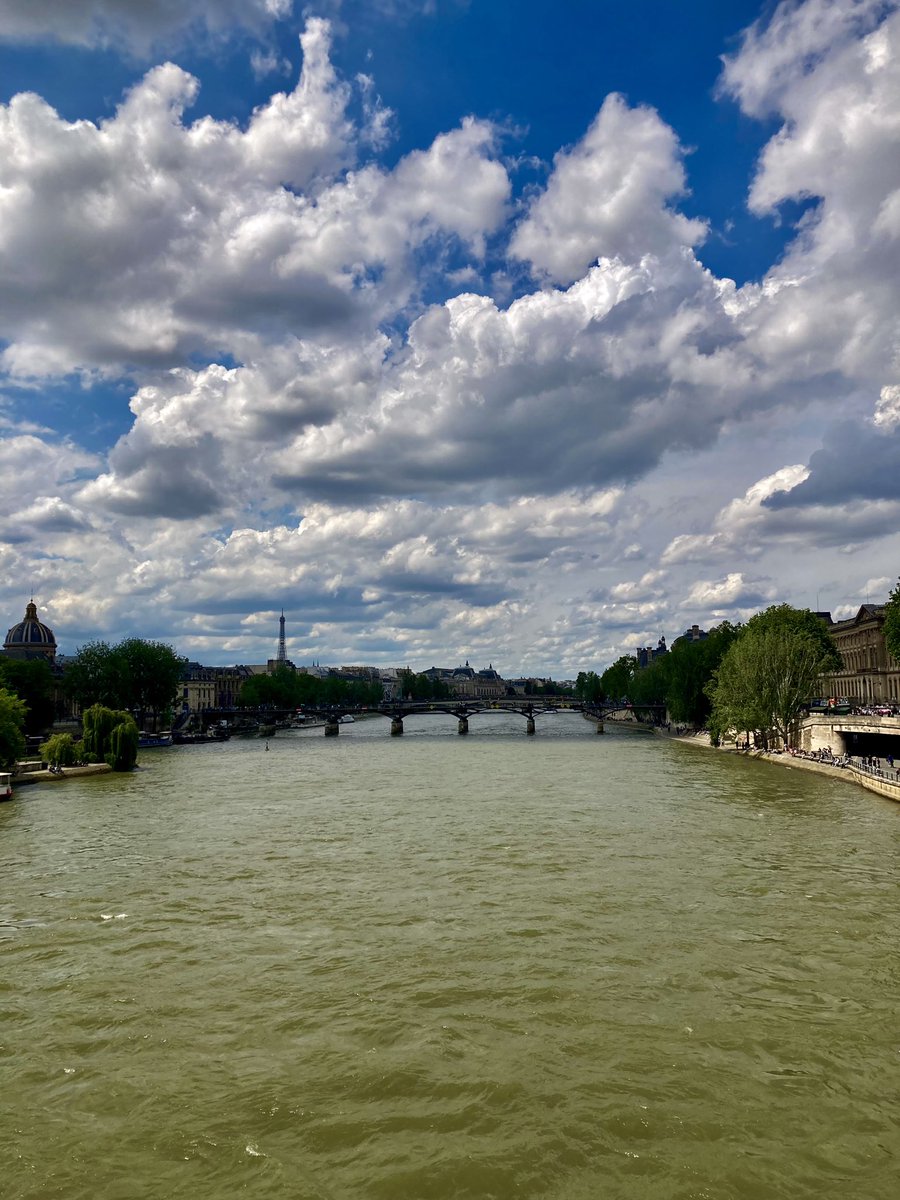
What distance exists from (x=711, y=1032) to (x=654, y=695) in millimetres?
151583

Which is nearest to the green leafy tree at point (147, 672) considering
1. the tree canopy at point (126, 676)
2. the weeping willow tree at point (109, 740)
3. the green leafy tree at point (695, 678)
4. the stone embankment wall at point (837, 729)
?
the tree canopy at point (126, 676)

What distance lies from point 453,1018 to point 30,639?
600 feet

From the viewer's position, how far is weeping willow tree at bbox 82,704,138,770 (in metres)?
77.1

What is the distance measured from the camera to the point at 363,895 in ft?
88.5

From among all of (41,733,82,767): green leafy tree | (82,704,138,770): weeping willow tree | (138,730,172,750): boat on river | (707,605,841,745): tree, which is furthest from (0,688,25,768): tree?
(707,605,841,745): tree

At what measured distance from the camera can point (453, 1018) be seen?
16.8m

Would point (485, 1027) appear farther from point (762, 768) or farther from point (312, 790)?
point (762, 768)

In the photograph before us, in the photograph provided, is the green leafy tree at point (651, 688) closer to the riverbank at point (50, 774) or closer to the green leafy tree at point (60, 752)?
the riverbank at point (50, 774)

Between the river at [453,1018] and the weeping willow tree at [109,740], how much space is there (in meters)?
41.2

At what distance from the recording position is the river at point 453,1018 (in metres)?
11.8

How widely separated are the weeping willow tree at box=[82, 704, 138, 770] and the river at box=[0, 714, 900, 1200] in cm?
4119

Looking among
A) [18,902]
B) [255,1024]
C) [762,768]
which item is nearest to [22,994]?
[255,1024]

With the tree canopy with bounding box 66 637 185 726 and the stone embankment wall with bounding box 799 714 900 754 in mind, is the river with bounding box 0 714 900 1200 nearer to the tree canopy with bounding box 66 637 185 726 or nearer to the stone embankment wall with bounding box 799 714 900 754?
the stone embankment wall with bounding box 799 714 900 754

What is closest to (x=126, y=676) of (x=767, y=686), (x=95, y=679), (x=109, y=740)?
(x=95, y=679)
